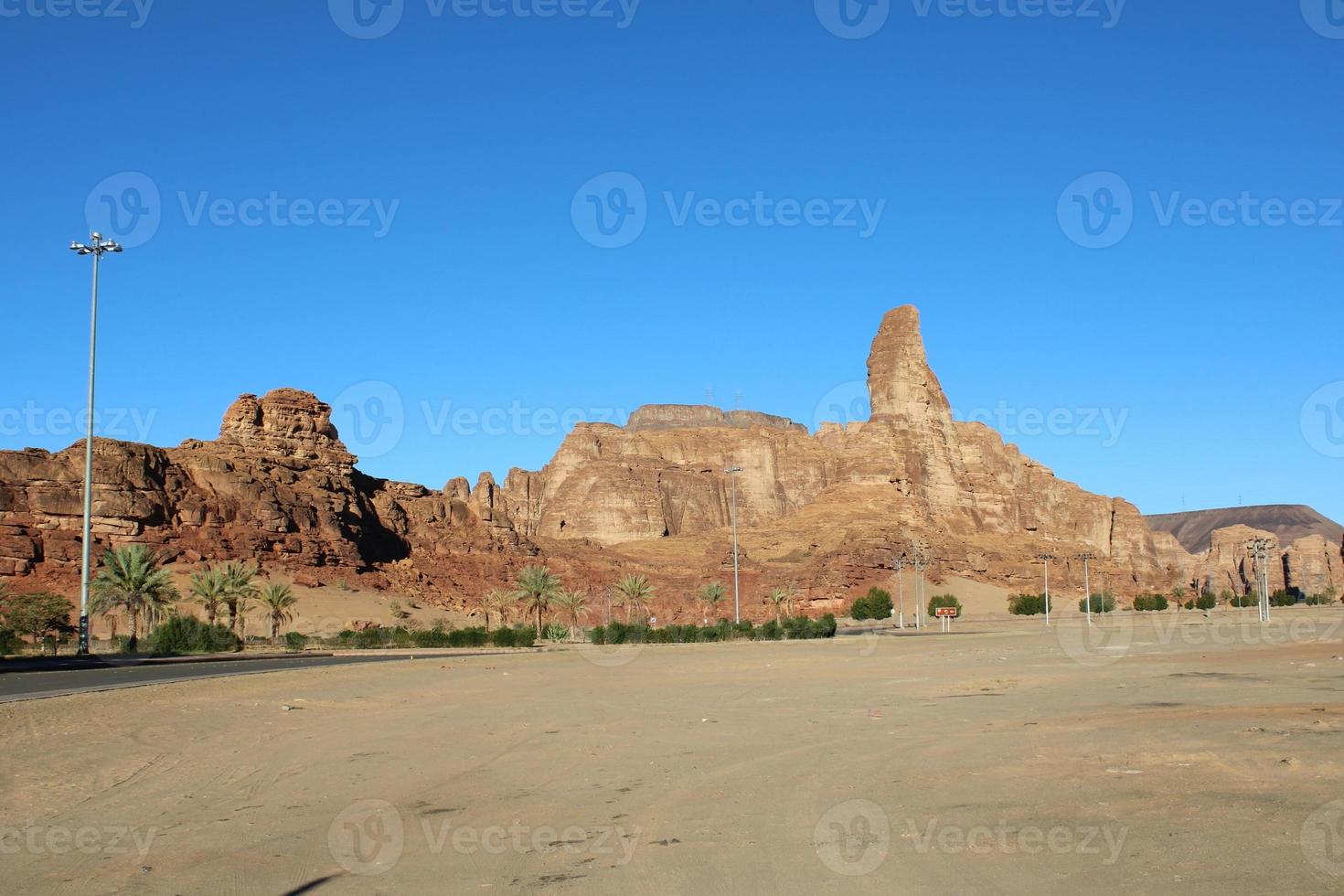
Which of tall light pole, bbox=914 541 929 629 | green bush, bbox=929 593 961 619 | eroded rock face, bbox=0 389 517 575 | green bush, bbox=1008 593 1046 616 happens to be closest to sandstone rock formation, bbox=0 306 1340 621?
eroded rock face, bbox=0 389 517 575

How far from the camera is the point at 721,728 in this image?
1853 cm

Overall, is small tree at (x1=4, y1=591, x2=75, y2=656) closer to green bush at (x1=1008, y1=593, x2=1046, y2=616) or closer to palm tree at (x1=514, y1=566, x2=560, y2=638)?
palm tree at (x1=514, y1=566, x2=560, y2=638)

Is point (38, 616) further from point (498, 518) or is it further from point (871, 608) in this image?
point (498, 518)

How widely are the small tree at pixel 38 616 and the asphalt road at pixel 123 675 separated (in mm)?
17342

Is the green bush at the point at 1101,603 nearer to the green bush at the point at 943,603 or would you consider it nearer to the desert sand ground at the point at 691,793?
the green bush at the point at 943,603

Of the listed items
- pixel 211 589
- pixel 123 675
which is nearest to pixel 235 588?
pixel 211 589

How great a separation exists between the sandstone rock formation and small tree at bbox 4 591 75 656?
77.7ft

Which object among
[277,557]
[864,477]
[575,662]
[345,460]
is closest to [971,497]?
[864,477]

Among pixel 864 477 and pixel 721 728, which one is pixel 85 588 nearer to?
pixel 721 728

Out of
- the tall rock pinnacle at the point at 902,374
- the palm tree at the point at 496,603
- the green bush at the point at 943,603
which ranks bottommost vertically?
the green bush at the point at 943,603

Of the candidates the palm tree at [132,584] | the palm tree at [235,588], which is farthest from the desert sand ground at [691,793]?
the palm tree at [235,588]

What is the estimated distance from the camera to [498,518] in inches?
5054

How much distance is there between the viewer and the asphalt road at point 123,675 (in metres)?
25.5

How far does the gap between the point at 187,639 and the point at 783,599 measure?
50514mm
